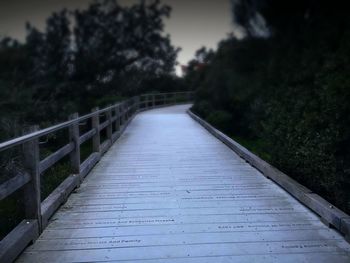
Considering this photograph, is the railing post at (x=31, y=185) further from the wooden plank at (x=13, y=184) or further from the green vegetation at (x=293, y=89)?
the green vegetation at (x=293, y=89)

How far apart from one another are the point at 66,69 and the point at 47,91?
11.9ft

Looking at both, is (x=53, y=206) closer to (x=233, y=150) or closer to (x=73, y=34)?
(x=233, y=150)

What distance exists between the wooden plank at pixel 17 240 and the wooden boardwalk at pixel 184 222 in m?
0.08

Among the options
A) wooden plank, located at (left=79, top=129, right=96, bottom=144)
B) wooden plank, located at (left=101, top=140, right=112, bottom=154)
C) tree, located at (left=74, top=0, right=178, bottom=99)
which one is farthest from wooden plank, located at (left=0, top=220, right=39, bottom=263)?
tree, located at (left=74, top=0, right=178, bottom=99)

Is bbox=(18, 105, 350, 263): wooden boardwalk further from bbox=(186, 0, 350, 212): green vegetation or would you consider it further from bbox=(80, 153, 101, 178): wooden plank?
bbox=(186, 0, 350, 212): green vegetation

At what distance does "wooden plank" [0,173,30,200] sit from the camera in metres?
3.33

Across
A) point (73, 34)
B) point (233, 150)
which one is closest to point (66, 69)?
point (73, 34)

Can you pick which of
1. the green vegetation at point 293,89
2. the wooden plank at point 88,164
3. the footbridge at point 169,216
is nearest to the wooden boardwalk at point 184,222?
the footbridge at point 169,216

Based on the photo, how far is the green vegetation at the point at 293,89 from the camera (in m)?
4.91

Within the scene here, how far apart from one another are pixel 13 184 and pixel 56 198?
1.37 m

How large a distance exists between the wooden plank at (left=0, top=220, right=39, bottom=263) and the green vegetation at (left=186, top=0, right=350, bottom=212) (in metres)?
3.02

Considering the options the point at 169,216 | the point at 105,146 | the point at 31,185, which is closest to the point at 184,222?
the point at 169,216

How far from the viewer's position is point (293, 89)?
22.6 feet

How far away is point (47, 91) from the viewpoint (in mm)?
26562
